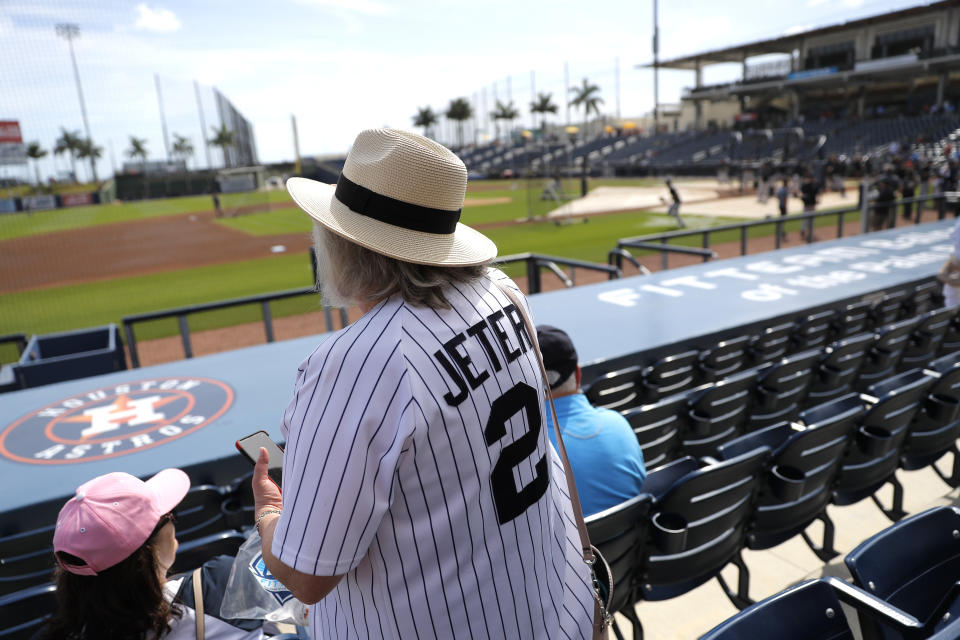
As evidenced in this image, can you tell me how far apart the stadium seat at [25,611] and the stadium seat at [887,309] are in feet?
21.5

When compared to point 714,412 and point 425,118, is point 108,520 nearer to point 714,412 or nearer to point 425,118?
point 714,412

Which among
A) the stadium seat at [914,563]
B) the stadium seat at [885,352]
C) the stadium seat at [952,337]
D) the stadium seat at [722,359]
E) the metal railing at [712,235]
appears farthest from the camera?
the metal railing at [712,235]

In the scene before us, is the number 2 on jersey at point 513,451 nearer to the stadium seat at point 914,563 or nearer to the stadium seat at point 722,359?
the stadium seat at point 914,563

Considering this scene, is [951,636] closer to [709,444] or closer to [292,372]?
[709,444]

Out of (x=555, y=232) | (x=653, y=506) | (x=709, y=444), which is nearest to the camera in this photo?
(x=653, y=506)

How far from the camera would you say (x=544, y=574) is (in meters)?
1.32

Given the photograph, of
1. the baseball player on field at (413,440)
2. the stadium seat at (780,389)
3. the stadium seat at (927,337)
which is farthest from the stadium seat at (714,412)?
the baseball player on field at (413,440)

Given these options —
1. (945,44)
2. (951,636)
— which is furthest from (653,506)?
(945,44)

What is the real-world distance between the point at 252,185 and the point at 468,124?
143ft

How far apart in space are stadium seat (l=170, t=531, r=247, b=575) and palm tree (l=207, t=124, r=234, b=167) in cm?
3238

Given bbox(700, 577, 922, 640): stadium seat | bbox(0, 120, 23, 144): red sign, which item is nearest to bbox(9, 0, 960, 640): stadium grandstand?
bbox(700, 577, 922, 640): stadium seat

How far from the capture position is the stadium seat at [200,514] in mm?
2912

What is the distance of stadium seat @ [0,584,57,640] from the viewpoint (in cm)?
202

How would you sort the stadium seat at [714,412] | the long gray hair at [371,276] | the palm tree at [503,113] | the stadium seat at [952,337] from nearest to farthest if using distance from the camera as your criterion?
1. the long gray hair at [371,276]
2. the stadium seat at [714,412]
3. the stadium seat at [952,337]
4. the palm tree at [503,113]
